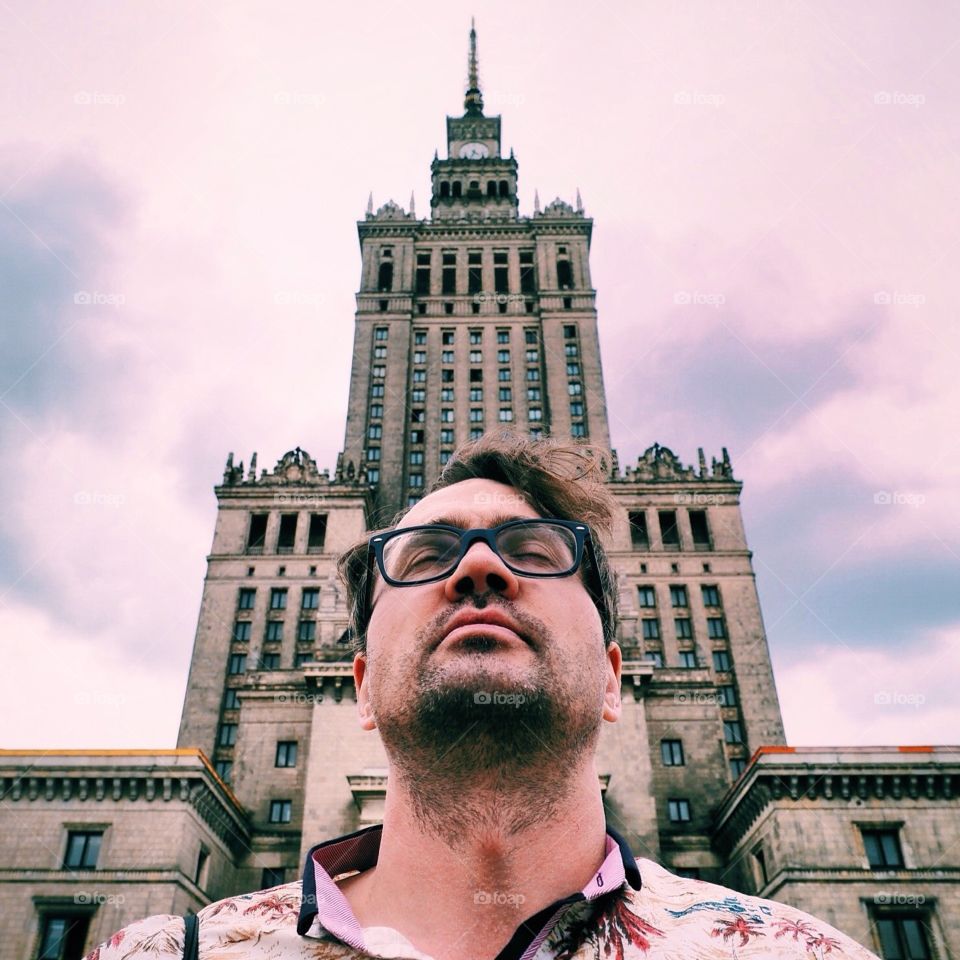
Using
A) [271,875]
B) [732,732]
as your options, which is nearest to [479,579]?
[271,875]

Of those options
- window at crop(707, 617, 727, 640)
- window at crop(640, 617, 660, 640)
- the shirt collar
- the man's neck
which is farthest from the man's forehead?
window at crop(707, 617, 727, 640)

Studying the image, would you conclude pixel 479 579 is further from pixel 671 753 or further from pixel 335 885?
pixel 671 753

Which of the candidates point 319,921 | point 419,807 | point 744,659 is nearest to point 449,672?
point 419,807

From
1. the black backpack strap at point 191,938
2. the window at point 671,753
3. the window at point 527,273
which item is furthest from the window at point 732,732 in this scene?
the black backpack strap at point 191,938

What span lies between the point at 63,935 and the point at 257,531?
1402 inches

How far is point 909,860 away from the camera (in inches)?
1094

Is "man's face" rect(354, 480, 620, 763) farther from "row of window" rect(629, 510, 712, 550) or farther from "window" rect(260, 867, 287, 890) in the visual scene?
"row of window" rect(629, 510, 712, 550)

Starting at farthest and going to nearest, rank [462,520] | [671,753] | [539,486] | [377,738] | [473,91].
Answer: [473,91]
[671,753]
[377,738]
[539,486]
[462,520]

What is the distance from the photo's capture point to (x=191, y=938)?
8.66 feet

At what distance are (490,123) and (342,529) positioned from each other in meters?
75.0

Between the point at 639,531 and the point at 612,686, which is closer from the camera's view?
the point at 612,686

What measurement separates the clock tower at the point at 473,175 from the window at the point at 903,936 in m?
79.9

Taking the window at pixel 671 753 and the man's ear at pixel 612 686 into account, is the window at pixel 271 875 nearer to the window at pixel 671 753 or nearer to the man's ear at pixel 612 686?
the window at pixel 671 753

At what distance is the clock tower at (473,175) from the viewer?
3752 inches
